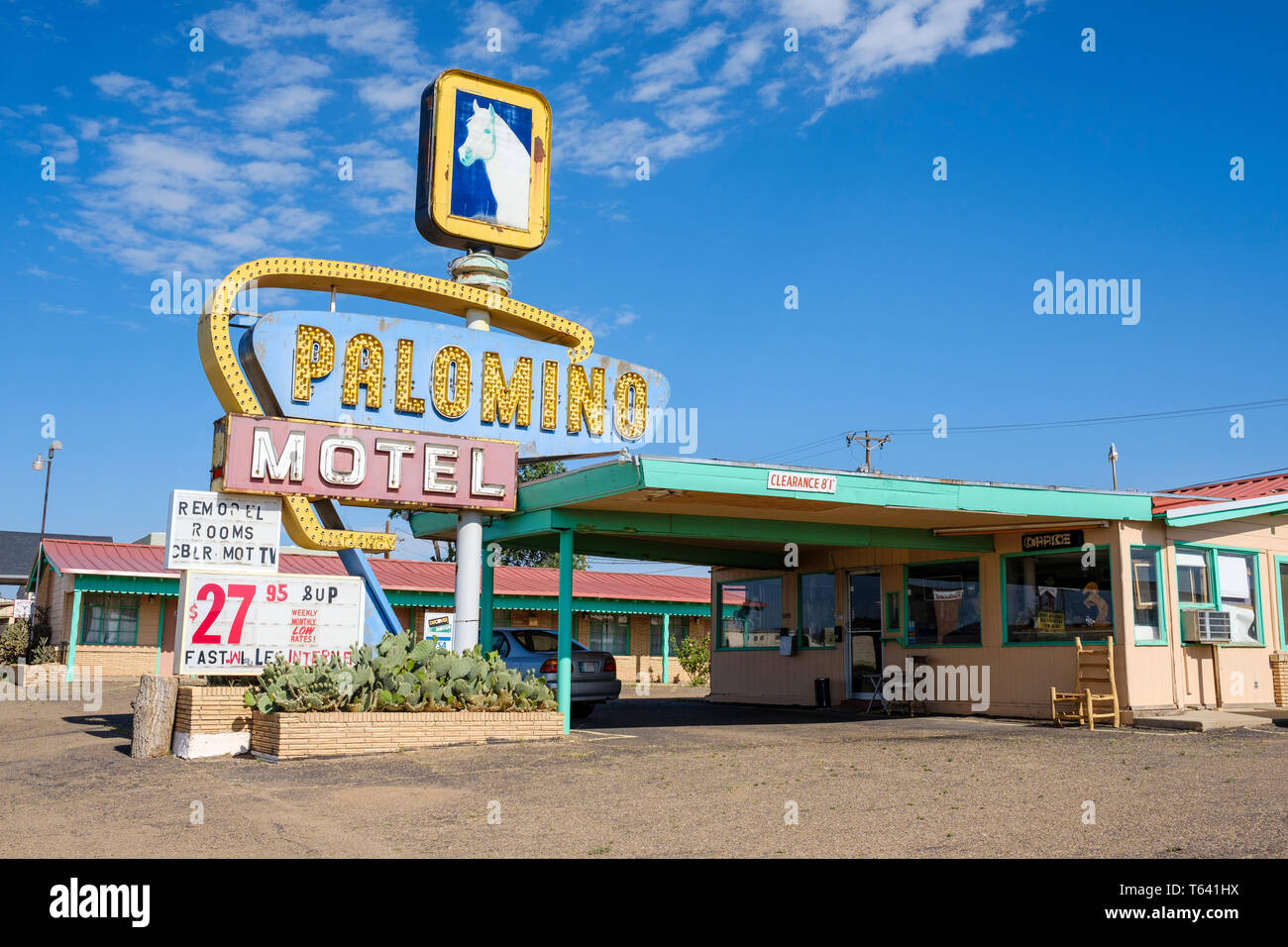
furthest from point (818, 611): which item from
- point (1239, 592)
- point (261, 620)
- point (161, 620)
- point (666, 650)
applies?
point (161, 620)

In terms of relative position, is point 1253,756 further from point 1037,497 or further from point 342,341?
point 342,341

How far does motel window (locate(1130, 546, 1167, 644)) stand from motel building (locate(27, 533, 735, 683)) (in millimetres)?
8517

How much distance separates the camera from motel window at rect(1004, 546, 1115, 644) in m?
16.2

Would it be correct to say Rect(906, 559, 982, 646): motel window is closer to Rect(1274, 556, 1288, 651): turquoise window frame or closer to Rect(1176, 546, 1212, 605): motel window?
Rect(1176, 546, 1212, 605): motel window

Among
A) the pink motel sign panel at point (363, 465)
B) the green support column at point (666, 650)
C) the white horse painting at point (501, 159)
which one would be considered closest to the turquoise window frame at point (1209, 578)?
the pink motel sign panel at point (363, 465)

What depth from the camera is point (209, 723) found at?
40.5 ft

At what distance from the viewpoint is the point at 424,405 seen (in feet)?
50.4

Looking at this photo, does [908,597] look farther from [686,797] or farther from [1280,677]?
[686,797]

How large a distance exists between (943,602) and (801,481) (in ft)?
18.4

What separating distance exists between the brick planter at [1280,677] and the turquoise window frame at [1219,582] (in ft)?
0.98

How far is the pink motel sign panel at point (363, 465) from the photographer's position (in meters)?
13.9
